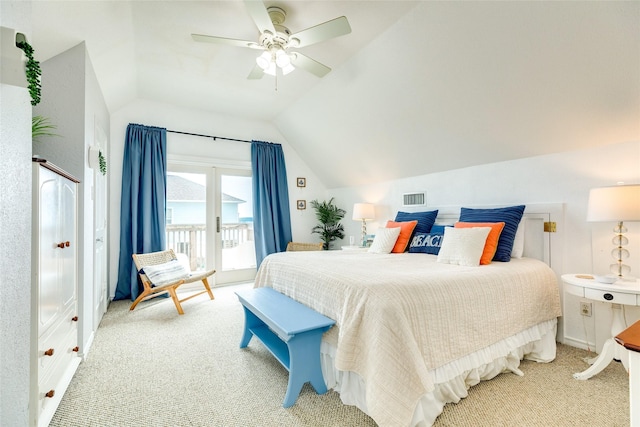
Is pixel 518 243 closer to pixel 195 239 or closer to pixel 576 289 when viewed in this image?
pixel 576 289

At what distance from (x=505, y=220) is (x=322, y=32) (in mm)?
2212

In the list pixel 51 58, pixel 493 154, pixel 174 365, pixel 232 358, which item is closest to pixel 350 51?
pixel 493 154

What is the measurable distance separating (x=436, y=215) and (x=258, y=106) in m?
2.91

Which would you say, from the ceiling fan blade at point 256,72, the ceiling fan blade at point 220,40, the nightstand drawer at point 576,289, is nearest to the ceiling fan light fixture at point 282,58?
the ceiling fan blade at point 220,40

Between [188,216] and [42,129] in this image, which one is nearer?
[42,129]

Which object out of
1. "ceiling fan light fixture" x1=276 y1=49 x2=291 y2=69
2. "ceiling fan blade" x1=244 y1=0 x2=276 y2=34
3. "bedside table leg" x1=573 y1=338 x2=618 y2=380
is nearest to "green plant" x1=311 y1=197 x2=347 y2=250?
"ceiling fan light fixture" x1=276 y1=49 x2=291 y2=69

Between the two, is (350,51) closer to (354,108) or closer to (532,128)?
(354,108)

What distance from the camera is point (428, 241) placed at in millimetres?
3088

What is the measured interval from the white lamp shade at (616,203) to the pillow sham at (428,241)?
48.0 inches

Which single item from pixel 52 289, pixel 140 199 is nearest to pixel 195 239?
pixel 140 199

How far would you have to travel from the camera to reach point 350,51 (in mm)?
2844

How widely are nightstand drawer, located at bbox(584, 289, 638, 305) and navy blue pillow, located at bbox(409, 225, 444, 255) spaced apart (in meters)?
1.20

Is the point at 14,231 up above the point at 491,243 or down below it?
above

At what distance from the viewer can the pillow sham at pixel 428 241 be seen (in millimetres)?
3000
